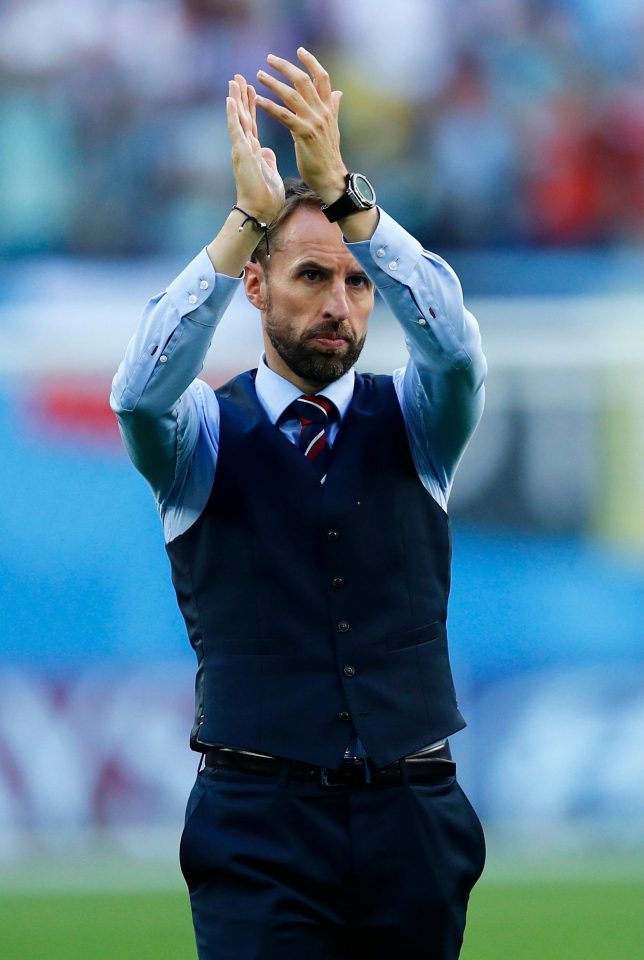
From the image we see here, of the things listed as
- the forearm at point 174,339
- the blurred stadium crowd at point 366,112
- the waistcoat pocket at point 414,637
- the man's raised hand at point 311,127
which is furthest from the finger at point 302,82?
the blurred stadium crowd at point 366,112

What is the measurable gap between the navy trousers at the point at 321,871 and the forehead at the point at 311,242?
996mm

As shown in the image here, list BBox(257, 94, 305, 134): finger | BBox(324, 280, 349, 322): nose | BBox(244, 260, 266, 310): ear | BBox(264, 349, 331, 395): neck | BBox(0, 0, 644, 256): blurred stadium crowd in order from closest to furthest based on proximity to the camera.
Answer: BBox(257, 94, 305, 134): finger, BBox(324, 280, 349, 322): nose, BBox(264, 349, 331, 395): neck, BBox(244, 260, 266, 310): ear, BBox(0, 0, 644, 256): blurred stadium crowd

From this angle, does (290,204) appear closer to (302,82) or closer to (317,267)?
(317,267)

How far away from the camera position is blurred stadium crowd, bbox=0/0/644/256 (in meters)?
9.23

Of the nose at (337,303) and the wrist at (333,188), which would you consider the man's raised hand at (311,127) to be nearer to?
the wrist at (333,188)

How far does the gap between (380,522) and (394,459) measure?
142 mm

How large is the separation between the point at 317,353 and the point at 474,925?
149 inches

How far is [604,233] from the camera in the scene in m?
9.27

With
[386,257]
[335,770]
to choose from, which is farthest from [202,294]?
[335,770]

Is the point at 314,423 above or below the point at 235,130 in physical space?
below

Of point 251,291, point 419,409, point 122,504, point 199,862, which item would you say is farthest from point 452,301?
point 122,504

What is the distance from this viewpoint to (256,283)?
349 cm

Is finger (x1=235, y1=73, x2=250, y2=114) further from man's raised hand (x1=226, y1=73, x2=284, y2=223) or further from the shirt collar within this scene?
the shirt collar

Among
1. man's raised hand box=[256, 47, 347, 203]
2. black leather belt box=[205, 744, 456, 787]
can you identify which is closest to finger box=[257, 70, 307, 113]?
man's raised hand box=[256, 47, 347, 203]
